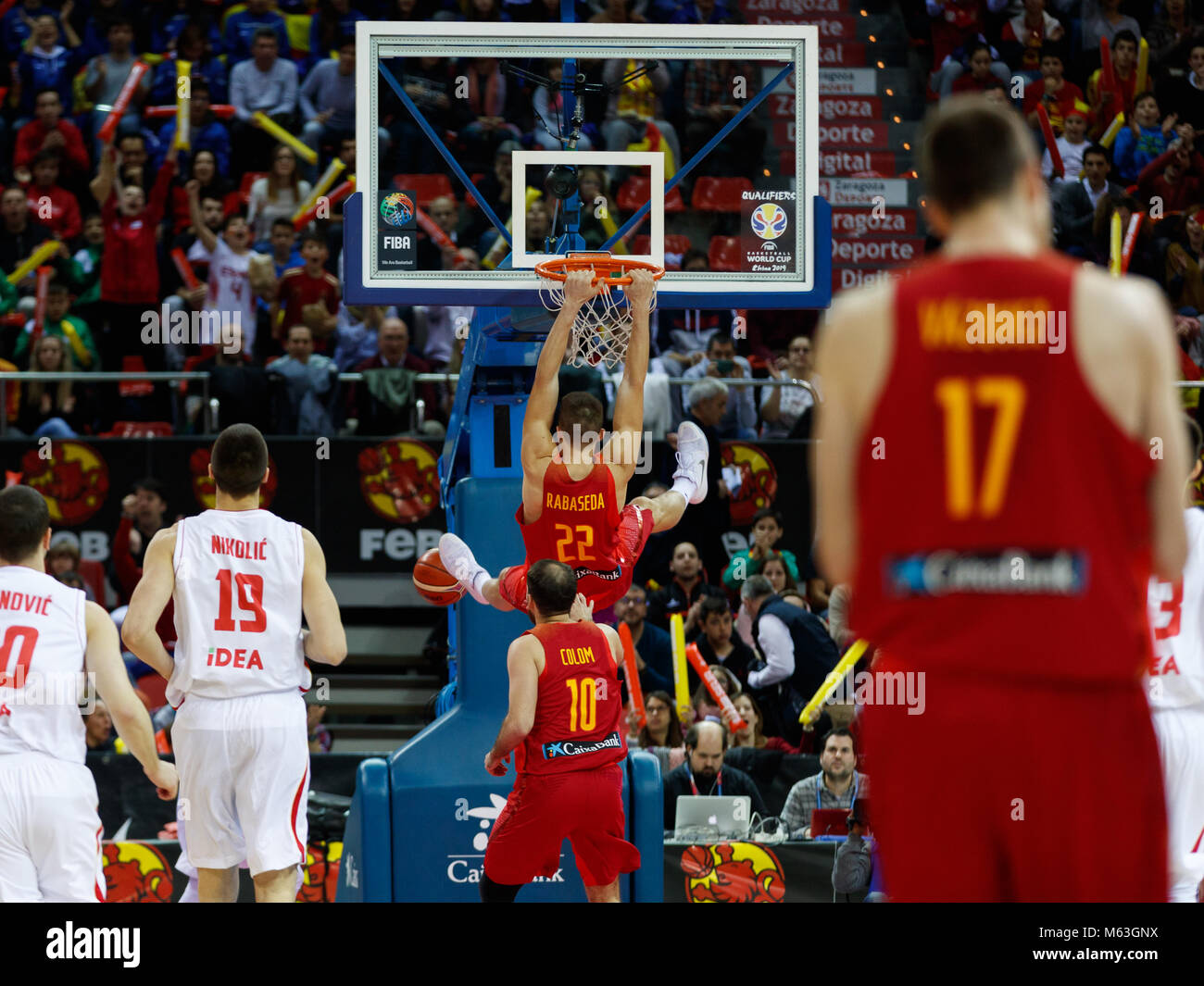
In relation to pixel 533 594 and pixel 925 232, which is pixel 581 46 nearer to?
pixel 533 594

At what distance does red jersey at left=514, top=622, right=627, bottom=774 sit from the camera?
6.50m

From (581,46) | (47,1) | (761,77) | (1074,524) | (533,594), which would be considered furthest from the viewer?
(47,1)

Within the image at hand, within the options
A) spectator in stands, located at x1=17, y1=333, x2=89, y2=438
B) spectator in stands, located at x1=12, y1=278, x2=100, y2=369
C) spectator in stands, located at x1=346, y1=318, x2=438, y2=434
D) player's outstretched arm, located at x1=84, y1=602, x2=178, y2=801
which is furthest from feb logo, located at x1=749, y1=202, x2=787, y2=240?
spectator in stands, located at x1=12, y1=278, x2=100, y2=369

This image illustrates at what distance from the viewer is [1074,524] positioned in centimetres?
277

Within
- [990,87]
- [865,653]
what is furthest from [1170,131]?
[865,653]

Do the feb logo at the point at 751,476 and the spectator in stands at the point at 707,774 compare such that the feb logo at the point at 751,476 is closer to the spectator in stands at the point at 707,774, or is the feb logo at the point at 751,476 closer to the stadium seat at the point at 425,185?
the stadium seat at the point at 425,185

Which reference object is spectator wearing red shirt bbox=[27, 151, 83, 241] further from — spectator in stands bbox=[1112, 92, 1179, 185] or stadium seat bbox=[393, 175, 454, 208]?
spectator in stands bbox=[1112, 92, 1179, 185]

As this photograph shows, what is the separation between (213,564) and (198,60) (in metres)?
10.0

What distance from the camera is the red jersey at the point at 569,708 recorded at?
21.3ft

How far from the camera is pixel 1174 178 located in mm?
14289

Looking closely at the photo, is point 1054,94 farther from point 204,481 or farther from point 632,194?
point 204,481

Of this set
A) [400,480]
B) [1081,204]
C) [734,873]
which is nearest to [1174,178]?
[1081,204]

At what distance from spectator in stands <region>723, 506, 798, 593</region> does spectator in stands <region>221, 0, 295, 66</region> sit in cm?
669

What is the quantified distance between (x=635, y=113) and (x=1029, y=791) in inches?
458
